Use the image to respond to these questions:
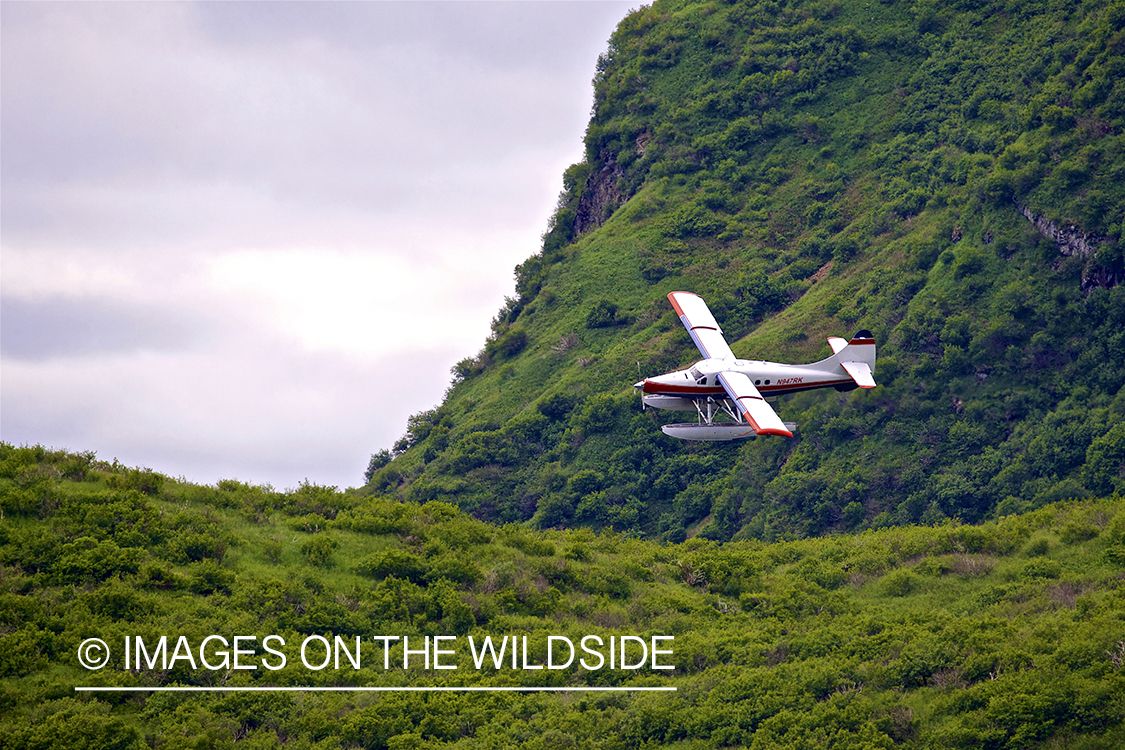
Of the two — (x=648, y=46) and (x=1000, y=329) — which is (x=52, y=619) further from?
(x=648, y=46)

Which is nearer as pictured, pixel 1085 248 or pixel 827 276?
pixel 1085 248

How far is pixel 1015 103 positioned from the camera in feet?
425

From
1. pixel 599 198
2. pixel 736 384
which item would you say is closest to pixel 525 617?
pixel 736 384

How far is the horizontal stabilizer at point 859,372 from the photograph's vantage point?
60.1m

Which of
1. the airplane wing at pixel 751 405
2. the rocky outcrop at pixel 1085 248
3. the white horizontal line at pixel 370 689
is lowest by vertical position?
the white horizontal line at pixel 370 689

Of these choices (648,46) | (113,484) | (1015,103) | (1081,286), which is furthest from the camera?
(648,46)

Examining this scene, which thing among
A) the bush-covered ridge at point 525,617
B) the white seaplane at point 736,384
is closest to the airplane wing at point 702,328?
the white seaplane at point 736,384

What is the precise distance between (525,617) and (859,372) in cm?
1932

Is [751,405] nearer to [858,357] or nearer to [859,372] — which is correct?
[859,372]

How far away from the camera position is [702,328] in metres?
64.0

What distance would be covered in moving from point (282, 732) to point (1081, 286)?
282 feet

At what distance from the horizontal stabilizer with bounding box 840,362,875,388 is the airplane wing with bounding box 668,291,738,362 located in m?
5.36

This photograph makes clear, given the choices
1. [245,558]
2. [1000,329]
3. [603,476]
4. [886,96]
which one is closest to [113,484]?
[245,558]

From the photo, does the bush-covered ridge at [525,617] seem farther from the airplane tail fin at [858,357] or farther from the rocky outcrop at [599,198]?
the rocky outcrop at [599,198]
